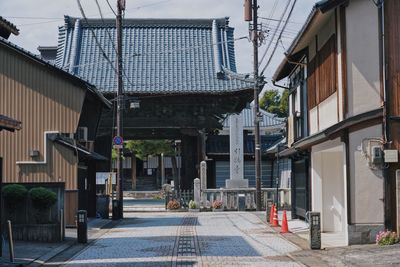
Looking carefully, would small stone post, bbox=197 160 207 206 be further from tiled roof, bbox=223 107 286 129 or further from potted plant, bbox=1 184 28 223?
potted plant, bbox=1 184 28 223

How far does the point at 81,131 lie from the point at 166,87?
10.5 meters

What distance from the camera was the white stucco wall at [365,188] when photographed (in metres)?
16.8

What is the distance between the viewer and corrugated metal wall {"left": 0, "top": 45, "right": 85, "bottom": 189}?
2342cm

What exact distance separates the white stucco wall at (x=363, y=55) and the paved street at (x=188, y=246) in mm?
4339

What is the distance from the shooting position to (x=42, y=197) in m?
19.3

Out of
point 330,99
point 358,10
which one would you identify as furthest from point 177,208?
point 358,10

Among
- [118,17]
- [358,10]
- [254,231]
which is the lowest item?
[254,231]

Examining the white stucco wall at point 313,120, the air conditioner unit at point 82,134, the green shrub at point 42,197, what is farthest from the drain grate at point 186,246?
the white stucco wall at point 313,120

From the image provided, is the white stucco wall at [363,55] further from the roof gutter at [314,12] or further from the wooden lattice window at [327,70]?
the wooden lattice window at [327,70]

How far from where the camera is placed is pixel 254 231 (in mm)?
23125

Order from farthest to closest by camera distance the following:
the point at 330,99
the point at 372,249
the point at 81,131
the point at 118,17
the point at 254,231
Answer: the point at 118,17
the point at 81,131
the point at 254,231
the point at 330,99
the point at 372,249

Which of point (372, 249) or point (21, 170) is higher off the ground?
point (21, 170)

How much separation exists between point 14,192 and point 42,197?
870 mm

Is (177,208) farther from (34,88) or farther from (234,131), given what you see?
(34,88)
